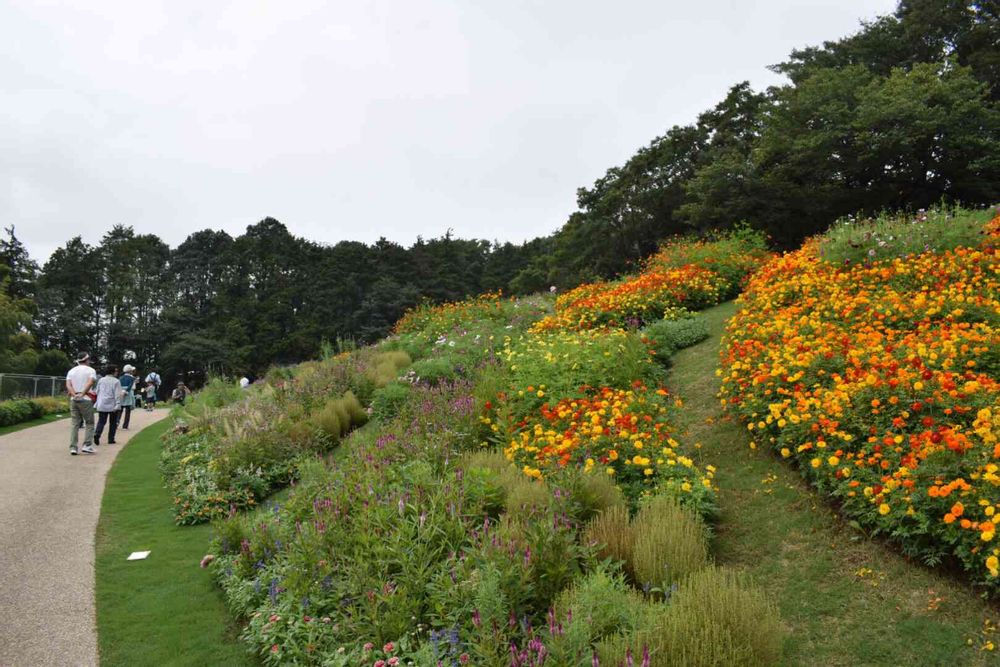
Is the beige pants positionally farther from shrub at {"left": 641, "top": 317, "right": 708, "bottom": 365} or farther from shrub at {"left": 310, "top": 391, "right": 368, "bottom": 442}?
shrub at {"left": 641, "top": 317, "right": 708, "bottom": 365}

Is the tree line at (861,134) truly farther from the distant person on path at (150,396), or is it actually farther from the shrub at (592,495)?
the distant person on path at (150,396)

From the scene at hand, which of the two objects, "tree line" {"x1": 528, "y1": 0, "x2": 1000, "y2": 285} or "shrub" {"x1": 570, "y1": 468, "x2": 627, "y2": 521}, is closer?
"shrub" {"x1": 570, "y1": 468, "x2": 627, "y2": 521}

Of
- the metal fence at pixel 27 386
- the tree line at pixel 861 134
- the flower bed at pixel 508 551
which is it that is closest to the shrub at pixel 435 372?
the flower bed at pixel 508 551

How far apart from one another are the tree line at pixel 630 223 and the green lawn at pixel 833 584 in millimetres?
15813

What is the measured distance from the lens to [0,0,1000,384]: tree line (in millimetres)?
16859

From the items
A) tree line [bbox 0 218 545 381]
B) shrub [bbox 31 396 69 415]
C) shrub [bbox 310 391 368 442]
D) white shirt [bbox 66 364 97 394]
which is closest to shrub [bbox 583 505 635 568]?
shrub [bbox 310 391 368 442]

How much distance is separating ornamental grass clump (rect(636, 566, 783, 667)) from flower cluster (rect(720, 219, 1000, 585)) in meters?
1.15

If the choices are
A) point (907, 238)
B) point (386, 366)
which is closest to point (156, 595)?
point (386, 366)

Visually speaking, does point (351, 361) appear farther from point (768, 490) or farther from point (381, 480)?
point (768, 490)

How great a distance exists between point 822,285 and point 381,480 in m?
6.14

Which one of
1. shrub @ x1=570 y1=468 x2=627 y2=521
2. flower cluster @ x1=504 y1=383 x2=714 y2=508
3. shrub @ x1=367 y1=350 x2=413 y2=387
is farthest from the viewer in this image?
shrub @ x1=367 y1=350 x2=413 y2=387

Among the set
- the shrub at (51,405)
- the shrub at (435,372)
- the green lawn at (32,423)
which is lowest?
the green lawn at (32,423)

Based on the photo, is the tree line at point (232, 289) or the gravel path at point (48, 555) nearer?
the gravel path at point (48, 555)

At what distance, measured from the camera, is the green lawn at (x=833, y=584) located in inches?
111
